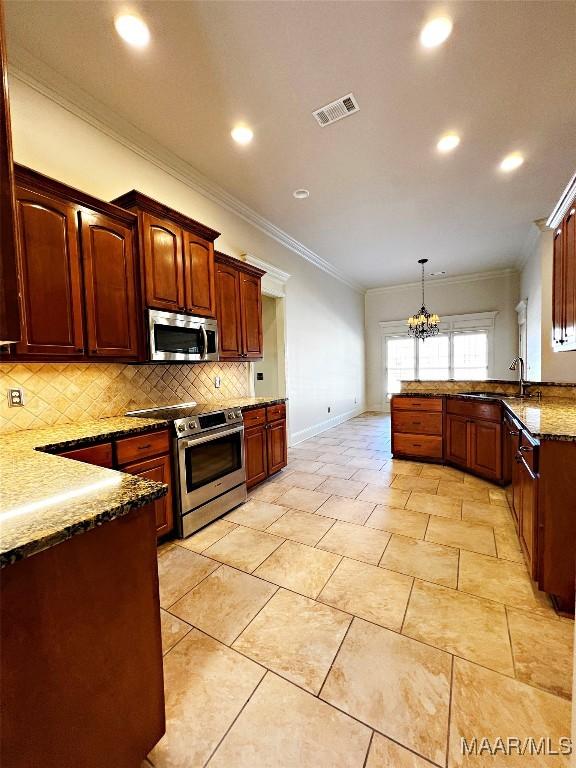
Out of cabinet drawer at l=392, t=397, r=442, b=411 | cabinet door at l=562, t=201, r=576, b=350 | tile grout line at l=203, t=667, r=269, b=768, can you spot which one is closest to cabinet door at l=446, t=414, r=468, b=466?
cabinet drawer at l=392, t=397, r=442, b=411

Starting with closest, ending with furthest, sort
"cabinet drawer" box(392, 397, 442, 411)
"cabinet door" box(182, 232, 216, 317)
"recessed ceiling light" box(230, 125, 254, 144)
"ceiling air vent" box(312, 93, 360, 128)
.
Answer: "ceiling air vent" box(312, 93, 360, 128) < "recessed ceiling light" box(230, 125, 254, 144) < "cabinet door" box(182, 232, 216, 317) < "cabinet drawer" box(392, 397, 442, 411)

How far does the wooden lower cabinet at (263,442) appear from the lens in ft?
10.3

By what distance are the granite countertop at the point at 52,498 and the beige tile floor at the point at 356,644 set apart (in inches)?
35.9

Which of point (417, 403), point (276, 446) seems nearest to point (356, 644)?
point (276, 446)

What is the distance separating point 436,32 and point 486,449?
10.9 ft

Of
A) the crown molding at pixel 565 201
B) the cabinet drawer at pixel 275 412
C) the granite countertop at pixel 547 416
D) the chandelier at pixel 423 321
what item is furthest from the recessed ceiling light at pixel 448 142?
the chandelier at pixel 423 321

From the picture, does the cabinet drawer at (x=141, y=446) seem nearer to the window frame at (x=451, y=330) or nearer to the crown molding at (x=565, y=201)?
the crown molding at (x=565, y=201)

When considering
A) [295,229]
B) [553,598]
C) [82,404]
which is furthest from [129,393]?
[295,229]

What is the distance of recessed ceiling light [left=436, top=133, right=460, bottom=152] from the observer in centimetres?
285

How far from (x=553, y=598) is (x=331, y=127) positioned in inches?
143

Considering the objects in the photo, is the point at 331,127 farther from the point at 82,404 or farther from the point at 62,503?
the point at 62,503

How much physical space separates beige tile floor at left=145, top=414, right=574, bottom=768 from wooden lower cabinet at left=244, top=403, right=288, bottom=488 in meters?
0.62

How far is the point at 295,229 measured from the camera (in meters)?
4.70

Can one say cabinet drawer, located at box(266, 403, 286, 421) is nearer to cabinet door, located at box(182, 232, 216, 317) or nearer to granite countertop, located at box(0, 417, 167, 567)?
cabinet door, located at box(182, 232, 216, 317)
